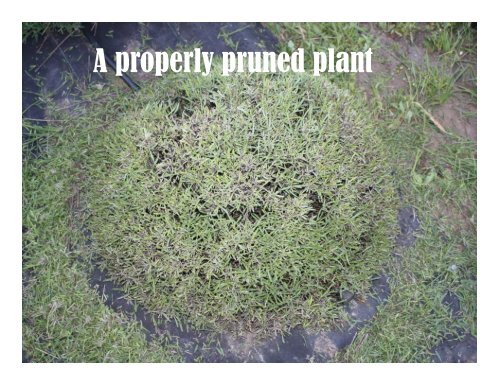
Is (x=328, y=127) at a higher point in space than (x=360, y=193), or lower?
higher

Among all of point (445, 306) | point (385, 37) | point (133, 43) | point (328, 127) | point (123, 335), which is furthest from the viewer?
point (385, 37)

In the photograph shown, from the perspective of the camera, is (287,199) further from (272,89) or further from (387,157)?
(387,157)

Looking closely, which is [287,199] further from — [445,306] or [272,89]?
[445,306]

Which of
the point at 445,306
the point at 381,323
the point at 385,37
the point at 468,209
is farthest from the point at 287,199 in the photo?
the point at 385,37

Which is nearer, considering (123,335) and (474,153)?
(123,335)

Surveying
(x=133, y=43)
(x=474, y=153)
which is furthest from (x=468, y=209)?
(x=133, y=43)

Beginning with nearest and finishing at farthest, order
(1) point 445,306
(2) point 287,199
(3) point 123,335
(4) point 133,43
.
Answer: (2) point 287,199
(3) point 123,335
(1) point 445,306
(4) point 133,43

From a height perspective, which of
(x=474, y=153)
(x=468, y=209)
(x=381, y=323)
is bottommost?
(x=381, y=323)
